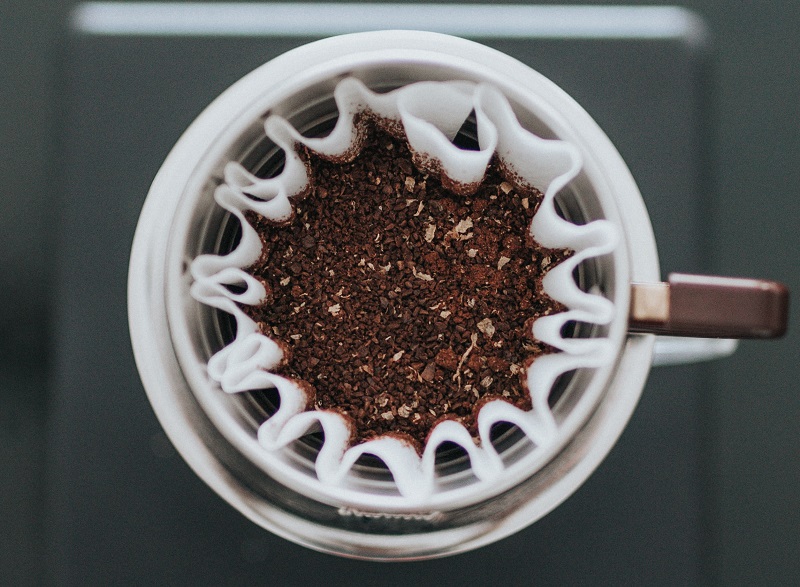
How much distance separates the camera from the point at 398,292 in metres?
0.48

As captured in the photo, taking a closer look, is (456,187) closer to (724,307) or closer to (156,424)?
(724,307)

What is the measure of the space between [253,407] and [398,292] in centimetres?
12

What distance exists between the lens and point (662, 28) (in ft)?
1.69

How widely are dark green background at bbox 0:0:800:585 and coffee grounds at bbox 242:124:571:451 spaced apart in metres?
0.23

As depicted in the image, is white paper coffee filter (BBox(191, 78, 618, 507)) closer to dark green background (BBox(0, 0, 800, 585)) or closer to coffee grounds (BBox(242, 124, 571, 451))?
coffee grounds (BBox(242, 124, 571, 451))

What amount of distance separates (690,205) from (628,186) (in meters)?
0.14

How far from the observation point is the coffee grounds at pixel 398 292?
47cm

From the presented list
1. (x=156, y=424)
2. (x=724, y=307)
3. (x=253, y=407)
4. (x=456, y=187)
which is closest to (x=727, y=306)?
(x=724, y=307)

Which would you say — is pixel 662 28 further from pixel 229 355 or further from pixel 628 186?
pixel 229 355

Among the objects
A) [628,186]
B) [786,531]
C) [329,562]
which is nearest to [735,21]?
[628,186]

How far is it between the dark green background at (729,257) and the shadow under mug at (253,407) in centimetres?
24

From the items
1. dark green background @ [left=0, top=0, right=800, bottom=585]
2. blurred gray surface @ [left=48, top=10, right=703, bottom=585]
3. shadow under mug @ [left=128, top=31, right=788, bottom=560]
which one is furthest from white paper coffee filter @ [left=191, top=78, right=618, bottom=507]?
dark green background @ [left=0, top=0, right=800, bottom=585]

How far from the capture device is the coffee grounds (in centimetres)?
47

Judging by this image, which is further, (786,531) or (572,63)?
(786,531)
